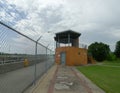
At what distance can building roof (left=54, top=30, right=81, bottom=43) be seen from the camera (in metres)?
36.6

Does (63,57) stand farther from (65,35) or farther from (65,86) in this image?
(65,86)

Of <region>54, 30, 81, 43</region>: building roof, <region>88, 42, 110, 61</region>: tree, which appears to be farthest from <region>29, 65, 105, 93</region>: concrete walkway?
<region>88, 42, 110, 61</region>: tree

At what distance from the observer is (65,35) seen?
3816cm

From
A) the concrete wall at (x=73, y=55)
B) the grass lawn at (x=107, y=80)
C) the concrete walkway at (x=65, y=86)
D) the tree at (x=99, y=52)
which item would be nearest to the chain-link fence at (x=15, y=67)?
the concrete walkway at (x=65, y=86)

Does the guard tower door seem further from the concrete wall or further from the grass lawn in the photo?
the grass lawn

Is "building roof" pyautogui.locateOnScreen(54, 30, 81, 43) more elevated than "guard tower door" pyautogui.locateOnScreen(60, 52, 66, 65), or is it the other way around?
"building roof" pyautogui.locateOnScreen(54, 30, 81, 43)

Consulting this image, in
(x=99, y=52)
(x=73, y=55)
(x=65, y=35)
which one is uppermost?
(x=65, y=35)

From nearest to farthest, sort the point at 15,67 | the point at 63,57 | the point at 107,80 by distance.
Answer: the point at 15,67
the point at 107,80
the point at 63,57

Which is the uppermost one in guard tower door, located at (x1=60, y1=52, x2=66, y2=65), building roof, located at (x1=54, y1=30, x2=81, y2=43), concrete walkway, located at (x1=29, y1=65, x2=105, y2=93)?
building roof, located at (x1=54, y1=30, x2=81, y2=43)

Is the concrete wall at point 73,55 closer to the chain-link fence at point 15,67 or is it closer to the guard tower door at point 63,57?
the guard tower door at point 63,57

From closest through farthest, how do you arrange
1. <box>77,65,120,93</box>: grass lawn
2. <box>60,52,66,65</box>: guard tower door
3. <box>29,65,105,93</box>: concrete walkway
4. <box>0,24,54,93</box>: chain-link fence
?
1. <box>0,24,54,93</box>: chain-link fence
2. <box>29,65,105,93</box>: concrete walkway
3. <box>77,65,120,93</box>: grass lawn
4. <box>60,52,66,65</box>: guard tower door

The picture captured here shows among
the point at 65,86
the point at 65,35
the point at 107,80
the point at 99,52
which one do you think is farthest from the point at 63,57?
the point at 99,52

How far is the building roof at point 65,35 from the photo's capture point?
36.6 m

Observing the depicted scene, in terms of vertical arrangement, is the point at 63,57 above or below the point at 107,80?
above
